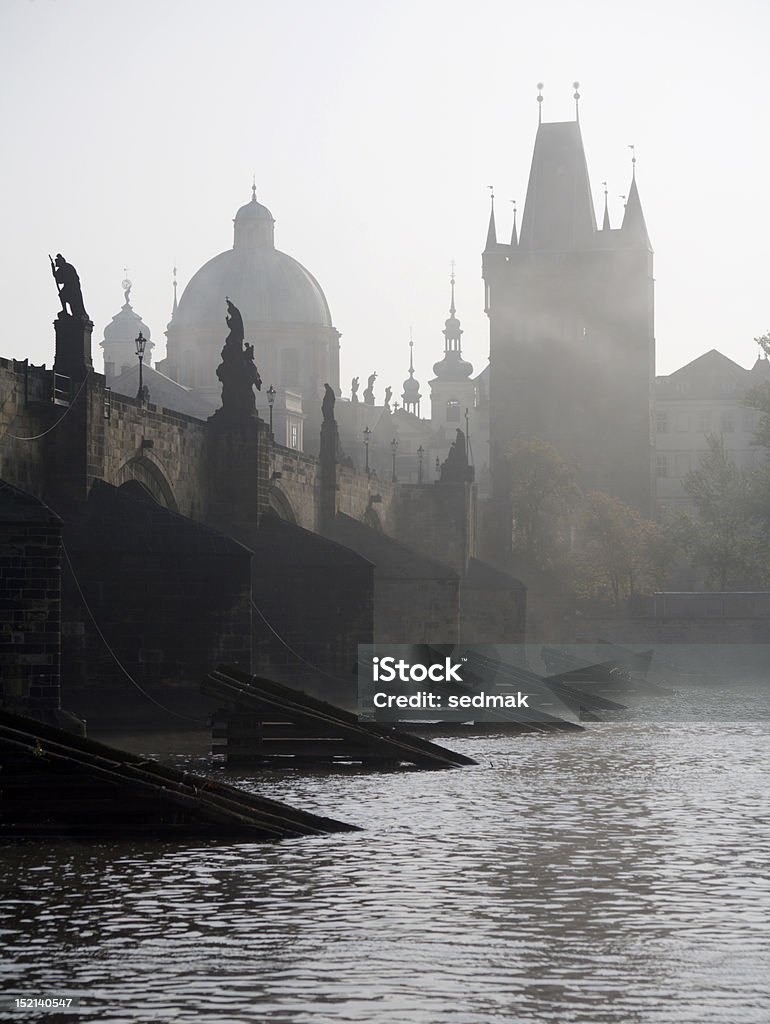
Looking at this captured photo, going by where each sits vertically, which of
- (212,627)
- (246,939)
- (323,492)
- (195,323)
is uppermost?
(195,323)

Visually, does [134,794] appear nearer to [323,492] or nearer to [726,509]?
[323,492]

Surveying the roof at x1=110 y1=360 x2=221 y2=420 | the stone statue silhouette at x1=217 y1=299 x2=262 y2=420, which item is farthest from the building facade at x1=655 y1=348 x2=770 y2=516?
the stone statue silhouette at x1=217 y1=299 x2=262 y2=420

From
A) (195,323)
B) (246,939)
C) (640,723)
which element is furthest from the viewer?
(195,323)

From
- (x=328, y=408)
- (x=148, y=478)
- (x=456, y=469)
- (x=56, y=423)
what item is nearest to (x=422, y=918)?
(x=56, y=423)

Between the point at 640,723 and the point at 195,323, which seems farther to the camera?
the point at 195,323

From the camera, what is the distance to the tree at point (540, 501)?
84125mm

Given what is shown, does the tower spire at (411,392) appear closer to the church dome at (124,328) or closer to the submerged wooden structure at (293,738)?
the church dome at (124,328)

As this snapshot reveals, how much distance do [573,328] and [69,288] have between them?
266 feet

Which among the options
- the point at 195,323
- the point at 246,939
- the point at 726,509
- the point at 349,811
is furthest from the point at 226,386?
the point at 195,323

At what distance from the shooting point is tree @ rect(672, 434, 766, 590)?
72062 millimetres

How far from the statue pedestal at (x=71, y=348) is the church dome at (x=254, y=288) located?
82.3 metres

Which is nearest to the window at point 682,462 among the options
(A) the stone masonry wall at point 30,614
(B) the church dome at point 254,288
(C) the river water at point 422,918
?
(B) the church dome at point 254,288

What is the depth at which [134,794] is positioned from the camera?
17.2 metres

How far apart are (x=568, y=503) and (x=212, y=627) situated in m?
56.8
